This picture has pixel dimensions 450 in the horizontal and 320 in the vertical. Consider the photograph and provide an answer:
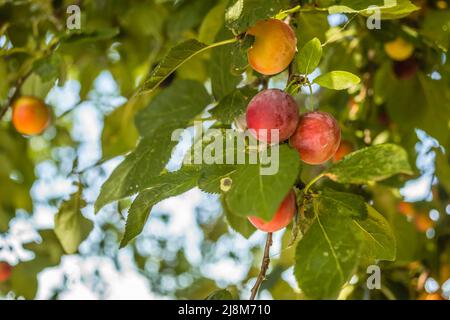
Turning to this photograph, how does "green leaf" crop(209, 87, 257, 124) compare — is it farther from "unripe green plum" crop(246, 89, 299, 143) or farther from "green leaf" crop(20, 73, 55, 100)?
"green leaf" crop(20, 73, 55, 100)

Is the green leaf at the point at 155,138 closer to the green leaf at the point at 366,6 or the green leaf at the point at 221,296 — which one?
the green leaf at the point at 221,296

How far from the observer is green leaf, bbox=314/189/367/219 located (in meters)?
0.85

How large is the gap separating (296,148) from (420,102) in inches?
41.1

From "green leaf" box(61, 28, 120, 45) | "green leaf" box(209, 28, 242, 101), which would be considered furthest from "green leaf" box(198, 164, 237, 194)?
"green leaf" box(61, 28, 120, 45)

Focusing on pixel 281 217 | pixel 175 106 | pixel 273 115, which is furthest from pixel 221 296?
pixel 175 106

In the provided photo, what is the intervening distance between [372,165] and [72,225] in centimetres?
82

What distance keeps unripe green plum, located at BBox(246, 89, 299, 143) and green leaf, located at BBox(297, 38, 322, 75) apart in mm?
70

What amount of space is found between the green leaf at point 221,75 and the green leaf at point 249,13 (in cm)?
23

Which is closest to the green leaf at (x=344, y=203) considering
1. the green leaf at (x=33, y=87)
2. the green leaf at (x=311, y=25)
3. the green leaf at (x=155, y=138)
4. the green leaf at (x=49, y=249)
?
the green leaf at (x=155, y=138)

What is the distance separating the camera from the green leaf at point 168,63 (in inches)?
37.1

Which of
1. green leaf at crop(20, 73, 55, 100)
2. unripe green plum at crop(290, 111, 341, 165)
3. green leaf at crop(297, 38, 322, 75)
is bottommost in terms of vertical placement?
green leaf at crop(20, 73, 55, 100)

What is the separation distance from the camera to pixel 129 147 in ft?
5.41

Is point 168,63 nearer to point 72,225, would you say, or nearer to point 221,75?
point 221,75
